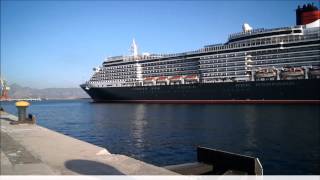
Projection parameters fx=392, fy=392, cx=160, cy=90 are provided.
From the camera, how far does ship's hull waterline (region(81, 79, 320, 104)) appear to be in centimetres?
5612

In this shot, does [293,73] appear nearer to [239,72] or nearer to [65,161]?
[239,72]

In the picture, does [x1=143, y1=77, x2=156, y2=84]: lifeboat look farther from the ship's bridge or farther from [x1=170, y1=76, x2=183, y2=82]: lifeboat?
the ship's bridge

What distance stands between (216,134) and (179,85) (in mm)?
46350

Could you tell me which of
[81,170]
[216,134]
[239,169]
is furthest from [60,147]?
[216,134]

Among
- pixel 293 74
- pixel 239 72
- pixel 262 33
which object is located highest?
pixel 262 33

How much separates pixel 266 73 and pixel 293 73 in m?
4.63

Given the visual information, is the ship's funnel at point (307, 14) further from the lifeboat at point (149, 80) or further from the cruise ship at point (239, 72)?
the lifeboat at point (149, 80)

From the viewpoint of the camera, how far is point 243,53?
67438 millimetres

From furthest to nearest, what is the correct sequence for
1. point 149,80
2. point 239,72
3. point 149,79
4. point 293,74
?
point 149,79 → point 149,80 → point 239,72 → point 293,74

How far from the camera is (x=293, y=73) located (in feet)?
187

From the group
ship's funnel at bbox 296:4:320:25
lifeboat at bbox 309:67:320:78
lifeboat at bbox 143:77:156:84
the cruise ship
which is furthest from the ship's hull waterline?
ship's funnel at bbox 296:4:320:25

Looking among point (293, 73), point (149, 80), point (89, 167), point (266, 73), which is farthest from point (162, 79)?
point (89, 167)

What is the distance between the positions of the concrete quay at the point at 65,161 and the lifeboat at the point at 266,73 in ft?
171

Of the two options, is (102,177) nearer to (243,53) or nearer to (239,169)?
(239,169)
